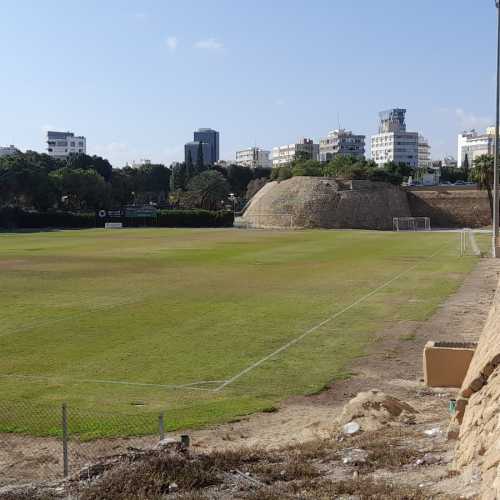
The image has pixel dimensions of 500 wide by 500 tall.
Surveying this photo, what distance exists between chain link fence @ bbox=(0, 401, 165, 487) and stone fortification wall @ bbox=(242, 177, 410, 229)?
352 ft

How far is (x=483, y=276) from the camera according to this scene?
38.4 metres

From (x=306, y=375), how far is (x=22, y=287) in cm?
2003

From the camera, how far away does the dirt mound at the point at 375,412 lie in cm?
1202

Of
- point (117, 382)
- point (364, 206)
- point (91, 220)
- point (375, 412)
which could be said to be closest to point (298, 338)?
point (117, 382)

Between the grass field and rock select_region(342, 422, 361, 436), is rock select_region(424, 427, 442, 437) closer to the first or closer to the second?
rock select_region(342, 422, 361, 436)

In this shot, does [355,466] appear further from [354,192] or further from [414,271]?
[354,192]

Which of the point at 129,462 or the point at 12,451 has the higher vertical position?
the point at 129,462

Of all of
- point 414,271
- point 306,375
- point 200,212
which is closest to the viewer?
point 306,375

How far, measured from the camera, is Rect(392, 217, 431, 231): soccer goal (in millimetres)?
116938

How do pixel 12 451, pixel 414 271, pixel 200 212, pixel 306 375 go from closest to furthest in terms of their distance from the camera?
pixel 12 451 < pixel 306 375 < pixel 414 271 < pixel 200 212

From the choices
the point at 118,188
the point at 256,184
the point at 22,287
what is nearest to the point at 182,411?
the point at 22,287

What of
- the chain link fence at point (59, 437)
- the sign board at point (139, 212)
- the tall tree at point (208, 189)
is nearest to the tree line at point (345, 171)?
the tall tree at point (208, 189)

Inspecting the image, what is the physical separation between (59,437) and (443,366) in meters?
7.87

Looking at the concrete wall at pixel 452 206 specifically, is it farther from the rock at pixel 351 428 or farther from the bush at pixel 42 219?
the rock at pixel 351 428
